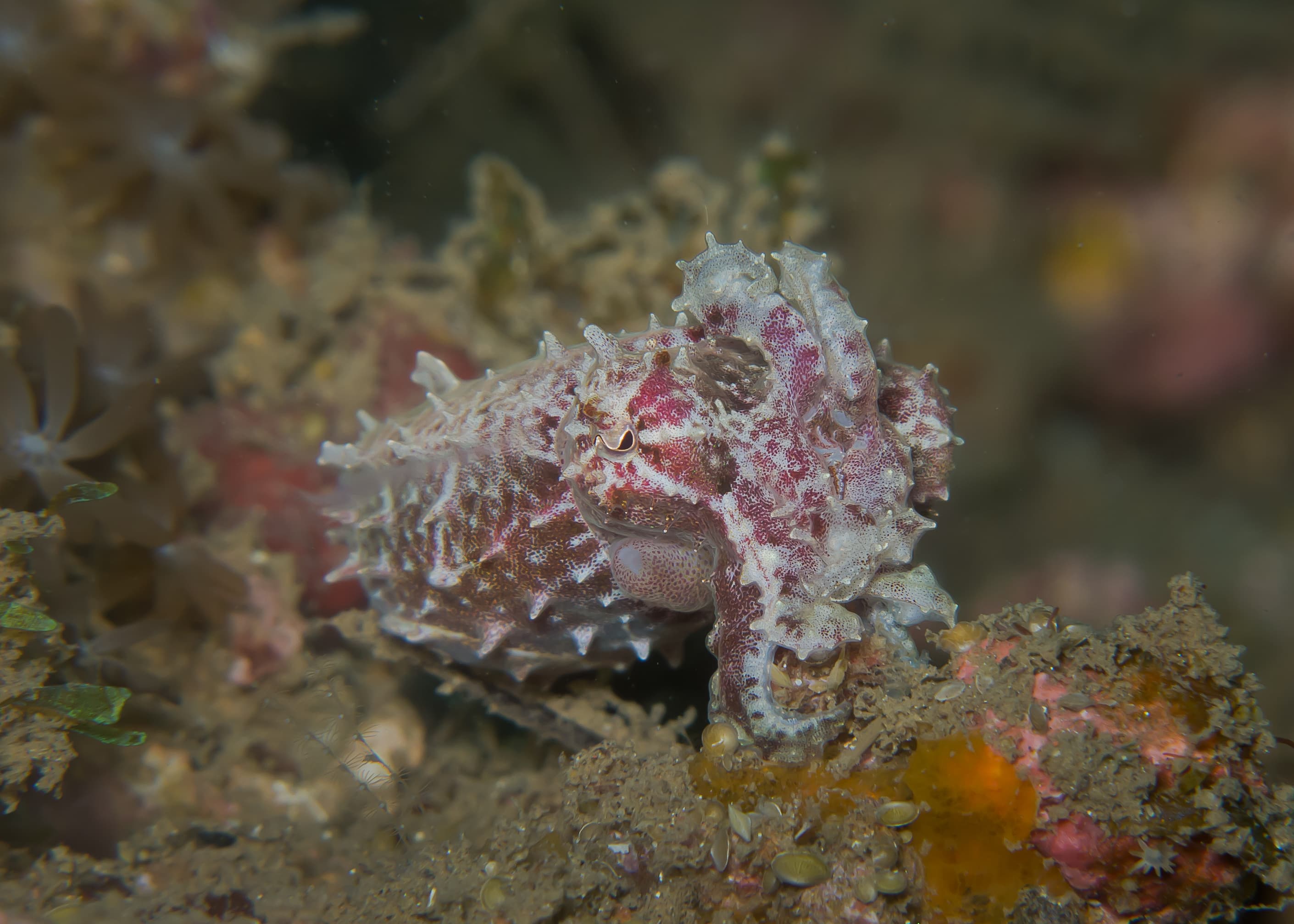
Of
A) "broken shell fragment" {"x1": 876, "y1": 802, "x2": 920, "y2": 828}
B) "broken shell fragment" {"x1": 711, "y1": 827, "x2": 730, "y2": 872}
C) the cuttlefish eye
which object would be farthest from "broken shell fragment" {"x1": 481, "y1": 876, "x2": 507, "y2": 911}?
the cuttlefish eye

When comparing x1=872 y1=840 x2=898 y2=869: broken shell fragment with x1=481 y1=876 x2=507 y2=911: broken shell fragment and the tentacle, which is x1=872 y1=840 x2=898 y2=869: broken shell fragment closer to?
the tentacle

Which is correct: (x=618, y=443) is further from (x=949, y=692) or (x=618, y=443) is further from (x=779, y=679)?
(x=949, y=692)

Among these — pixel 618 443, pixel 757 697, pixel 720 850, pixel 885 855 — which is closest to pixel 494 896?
pixel 720 850

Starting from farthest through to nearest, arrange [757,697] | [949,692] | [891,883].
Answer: [757,697]
[949,692]
[891,883]

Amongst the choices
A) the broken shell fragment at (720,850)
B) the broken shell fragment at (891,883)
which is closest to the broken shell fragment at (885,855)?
the broken shell fragment at (891,883)

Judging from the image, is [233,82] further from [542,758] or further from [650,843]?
[650,843]

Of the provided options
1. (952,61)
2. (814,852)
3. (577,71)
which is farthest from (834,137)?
(814,852)

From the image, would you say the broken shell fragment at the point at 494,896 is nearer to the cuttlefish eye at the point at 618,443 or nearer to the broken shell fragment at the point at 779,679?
the broken shell fragment at the point at 779,679
